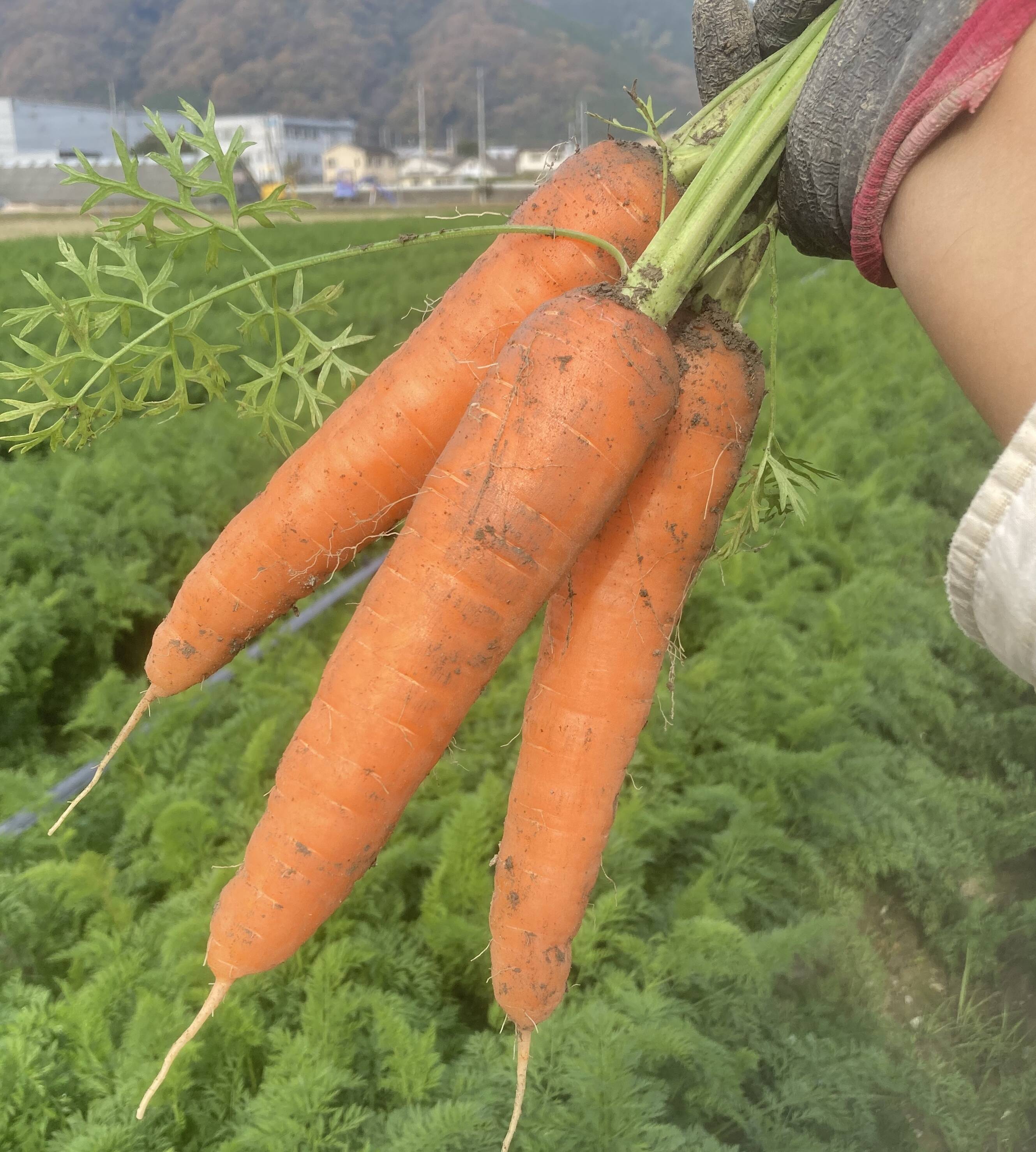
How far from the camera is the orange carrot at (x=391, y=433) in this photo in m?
1.33

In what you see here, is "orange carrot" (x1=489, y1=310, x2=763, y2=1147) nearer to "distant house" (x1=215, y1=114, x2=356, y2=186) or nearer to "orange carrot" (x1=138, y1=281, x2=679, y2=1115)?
"orange carrot" (x1=138, y1=281, x2=679, y2=1115)

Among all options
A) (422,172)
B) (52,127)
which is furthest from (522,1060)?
(52,127)

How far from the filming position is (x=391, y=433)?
Result: 4.82 ft

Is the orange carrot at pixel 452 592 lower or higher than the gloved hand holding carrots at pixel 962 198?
lower

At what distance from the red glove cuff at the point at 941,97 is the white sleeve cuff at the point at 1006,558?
407 millimetres

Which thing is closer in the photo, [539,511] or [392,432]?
[539,511]

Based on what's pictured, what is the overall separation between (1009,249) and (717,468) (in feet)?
1.75

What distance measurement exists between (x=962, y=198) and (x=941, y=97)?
122 mm

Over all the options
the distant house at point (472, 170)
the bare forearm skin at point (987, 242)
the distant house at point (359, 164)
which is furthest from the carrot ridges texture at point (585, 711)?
the distant house at point (359, 164)

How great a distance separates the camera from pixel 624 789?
2754mm

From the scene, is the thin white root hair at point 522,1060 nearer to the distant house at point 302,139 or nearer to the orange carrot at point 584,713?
the orange carrot at point 584,713

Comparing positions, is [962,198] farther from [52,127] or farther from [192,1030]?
[52,127]

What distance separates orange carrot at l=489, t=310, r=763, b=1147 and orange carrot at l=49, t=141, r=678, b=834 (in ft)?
0.82

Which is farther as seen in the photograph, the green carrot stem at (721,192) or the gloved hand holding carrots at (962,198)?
the green carrot stem at (721,192)
